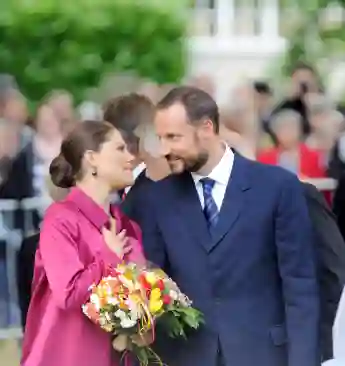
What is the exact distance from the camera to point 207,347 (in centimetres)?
504

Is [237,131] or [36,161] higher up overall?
[237,131]

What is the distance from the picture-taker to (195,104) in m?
5.01

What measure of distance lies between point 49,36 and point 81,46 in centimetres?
67

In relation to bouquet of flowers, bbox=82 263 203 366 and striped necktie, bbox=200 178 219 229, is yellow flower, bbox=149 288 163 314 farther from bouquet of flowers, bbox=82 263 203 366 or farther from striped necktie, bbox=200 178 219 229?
striped necktie, bbox=200 178 219 229

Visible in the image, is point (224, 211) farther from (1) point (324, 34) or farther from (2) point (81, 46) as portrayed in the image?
(2) point (81, 46)

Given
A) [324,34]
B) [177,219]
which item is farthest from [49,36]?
[177,219]

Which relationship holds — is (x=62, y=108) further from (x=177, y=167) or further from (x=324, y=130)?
(x=177, y=167)

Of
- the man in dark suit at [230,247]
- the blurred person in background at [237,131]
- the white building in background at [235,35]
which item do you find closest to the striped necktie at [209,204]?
the man in dark suit at [230,247]

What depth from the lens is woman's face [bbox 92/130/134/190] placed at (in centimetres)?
507

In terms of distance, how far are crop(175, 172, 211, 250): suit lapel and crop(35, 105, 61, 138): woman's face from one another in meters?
4.98

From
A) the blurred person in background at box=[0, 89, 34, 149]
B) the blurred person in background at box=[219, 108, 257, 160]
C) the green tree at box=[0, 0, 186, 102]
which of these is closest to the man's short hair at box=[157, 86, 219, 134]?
the blurred person in background at box=[219, 108, 257, 160]

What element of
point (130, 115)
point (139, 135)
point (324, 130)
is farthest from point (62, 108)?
point (139, 135)

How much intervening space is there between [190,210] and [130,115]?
846mm

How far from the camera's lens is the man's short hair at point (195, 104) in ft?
16.4
